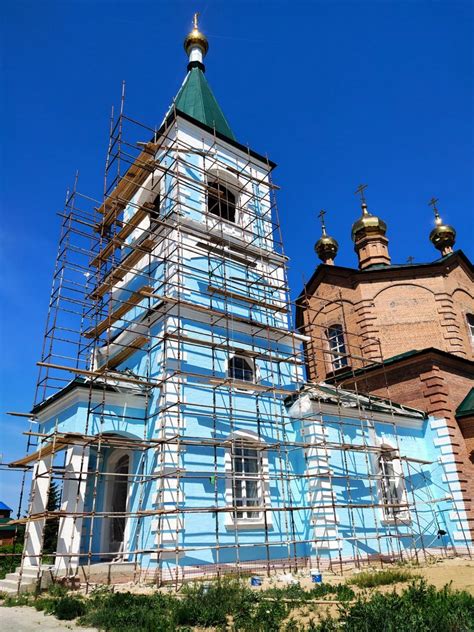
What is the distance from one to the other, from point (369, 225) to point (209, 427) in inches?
609

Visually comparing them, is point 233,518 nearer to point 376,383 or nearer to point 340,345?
point 376,383

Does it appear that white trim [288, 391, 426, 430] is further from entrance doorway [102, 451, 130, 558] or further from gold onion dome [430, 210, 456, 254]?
gold onion dome [430, 210, 456, 254]

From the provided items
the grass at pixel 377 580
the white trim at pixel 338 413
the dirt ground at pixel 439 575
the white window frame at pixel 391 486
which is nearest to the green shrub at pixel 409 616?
the dirt ground at pixel 439 575

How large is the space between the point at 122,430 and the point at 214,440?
2.30 meters

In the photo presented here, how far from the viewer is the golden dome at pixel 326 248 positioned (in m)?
25.2

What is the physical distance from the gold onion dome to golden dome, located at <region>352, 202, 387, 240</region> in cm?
245

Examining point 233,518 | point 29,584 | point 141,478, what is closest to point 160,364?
point 141,478

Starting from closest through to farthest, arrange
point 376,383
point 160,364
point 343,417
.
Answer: point 160,364 < point 343,417 < point 376,383

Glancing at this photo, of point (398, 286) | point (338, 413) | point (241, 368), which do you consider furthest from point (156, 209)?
point (398, 286)

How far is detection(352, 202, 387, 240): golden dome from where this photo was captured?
24.5 m

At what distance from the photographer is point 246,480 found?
Result: 13203 millimetres

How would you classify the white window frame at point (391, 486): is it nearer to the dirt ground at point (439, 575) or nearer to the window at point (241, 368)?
the dirt ground at point (439, 575)

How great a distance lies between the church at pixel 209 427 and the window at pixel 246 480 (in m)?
0.04

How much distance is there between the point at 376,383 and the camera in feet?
61.8
